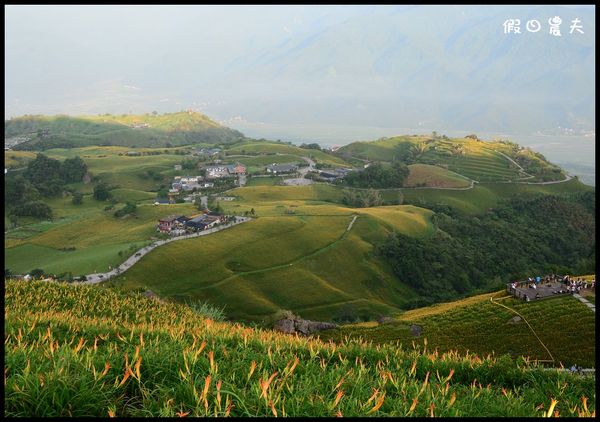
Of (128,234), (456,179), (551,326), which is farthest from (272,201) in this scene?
(551,326)

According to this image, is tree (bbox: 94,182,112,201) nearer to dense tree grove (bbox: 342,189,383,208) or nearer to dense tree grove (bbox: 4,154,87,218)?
dense tree grove (bbox: 4,154,87,218)

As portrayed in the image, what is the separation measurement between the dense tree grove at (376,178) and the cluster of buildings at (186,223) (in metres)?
50.6

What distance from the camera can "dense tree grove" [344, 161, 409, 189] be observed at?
367ft

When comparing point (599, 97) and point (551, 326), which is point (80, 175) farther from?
point (599, 97)

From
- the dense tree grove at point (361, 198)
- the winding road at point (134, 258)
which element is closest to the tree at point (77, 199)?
the winding road at point (134, 258)

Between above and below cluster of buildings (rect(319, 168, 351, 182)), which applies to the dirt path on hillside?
below

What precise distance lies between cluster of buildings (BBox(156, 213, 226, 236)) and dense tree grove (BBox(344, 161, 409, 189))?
5057 cm

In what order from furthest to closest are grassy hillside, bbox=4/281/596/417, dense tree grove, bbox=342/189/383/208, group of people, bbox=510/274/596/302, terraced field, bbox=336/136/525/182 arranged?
terraced field, bbox=336/136/525/182
dense tree grove, bbox=342/189/383/208
group of people, bbox=510/274/596/302
grassy hillside, bbox=4/281/596/417

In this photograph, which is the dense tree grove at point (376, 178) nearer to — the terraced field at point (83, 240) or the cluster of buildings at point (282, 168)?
the cluster of buildings at point (282, 168)

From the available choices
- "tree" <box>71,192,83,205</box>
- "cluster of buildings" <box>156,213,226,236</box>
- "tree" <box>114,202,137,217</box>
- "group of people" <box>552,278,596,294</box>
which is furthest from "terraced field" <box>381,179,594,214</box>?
"tree" <box>71,192,83,205</box>

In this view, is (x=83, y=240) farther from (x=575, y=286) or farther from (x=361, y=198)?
(x=575, y=286)

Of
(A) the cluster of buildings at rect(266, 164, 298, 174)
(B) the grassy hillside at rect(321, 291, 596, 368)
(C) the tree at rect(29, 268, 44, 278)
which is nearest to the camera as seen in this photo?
(B) the grassy hillside at rect(321, 291, 596, 368)

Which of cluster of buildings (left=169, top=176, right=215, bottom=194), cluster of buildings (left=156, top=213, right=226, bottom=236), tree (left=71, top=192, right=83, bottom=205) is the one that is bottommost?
cluster of buildings (left=156, top=213, right=226, bottom=236)

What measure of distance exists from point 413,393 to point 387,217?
74.6 m
